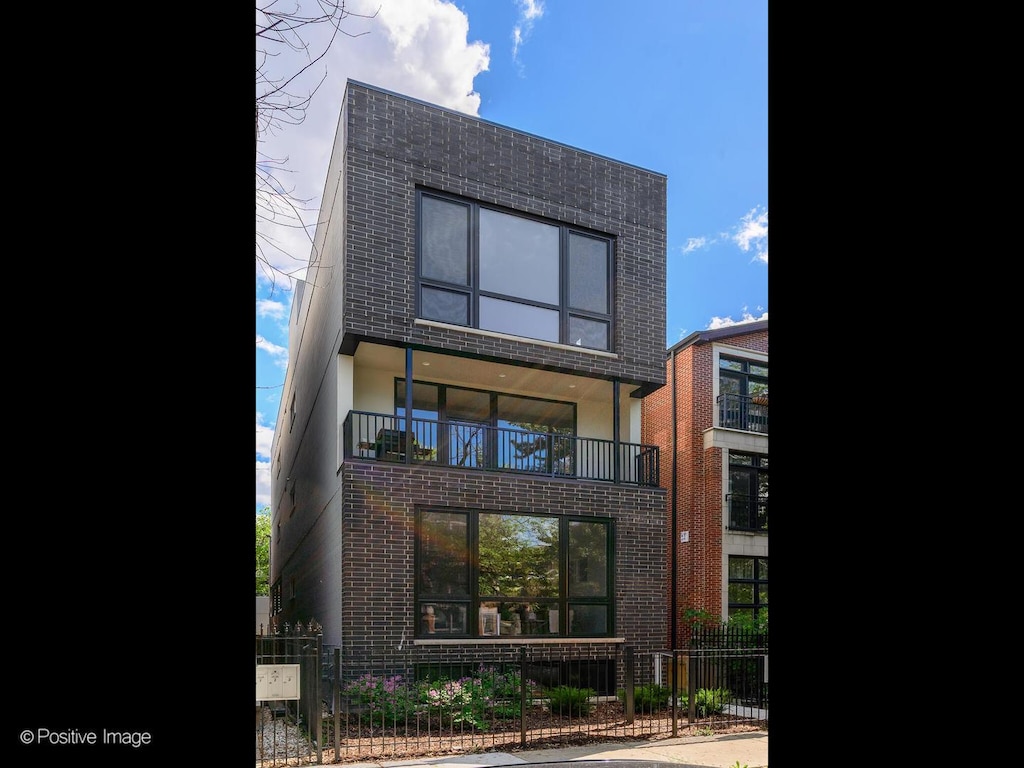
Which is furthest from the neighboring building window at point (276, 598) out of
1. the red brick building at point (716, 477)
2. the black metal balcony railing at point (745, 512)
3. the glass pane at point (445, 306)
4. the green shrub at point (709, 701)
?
the green shrub at point (709, 701)

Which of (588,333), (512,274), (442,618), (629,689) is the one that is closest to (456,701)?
(442,618)

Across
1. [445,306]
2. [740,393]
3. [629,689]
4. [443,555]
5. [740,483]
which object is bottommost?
[629,689]

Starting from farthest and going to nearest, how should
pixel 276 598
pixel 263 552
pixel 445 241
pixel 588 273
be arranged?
pixel 263 552
pixel 276 598
pixel 588 273
pixel 445 241

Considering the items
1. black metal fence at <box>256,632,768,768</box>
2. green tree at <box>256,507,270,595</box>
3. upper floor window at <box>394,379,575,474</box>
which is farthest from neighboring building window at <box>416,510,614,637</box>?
green tree at <box>256,507,270,595</box>

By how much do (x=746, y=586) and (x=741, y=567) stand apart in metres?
0.30

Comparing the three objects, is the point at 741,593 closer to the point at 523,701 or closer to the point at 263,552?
the point at 523,701

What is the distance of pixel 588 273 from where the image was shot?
10461 millimetres

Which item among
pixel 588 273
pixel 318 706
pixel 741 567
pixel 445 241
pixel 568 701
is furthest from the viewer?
pixel 741 567

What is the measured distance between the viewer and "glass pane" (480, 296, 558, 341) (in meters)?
9.73

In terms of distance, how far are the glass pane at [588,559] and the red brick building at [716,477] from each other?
3.43 meters

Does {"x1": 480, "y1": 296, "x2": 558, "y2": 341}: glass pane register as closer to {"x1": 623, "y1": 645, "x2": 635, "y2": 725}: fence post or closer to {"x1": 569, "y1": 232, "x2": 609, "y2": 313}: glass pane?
{"x1": 569, "y1": 232, "x2": 609, "y2": 313}: glass pane
